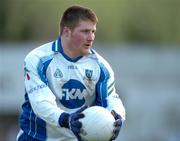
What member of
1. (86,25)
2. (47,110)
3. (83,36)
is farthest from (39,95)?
(86,25)

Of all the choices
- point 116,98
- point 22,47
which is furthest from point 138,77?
point 116,98

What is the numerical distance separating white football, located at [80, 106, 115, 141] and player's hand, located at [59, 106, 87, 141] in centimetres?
5

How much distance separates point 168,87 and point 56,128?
A: 915 inches

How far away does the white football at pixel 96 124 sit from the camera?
12820 mm

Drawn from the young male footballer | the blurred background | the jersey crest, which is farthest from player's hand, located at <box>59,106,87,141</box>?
the blurred background

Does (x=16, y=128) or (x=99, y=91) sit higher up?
(x=99, y=91)

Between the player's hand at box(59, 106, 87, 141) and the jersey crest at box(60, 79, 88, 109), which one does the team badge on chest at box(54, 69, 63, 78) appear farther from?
the player's hand at box(59, 106, 87, 141)

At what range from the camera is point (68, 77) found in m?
13.5

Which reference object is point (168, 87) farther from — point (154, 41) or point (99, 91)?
point (99, 91)

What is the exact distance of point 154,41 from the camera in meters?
41.4

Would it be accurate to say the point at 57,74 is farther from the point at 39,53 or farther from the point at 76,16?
the point at 76,16

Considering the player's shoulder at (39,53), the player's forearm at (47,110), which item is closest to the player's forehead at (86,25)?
the player's shoulder at (39,53)

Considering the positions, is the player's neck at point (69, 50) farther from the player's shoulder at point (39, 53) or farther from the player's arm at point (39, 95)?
the player's arm at point (39, 95)

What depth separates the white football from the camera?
12820mm
